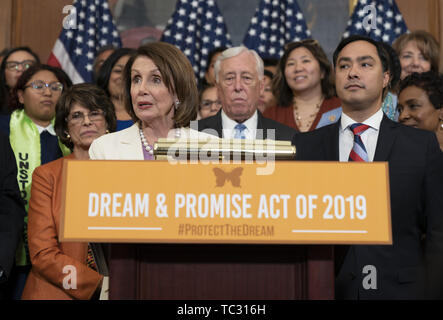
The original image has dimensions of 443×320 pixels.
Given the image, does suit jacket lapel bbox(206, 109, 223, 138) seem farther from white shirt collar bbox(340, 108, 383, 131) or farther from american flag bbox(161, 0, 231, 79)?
american flag bbox(161, 0, 231, 79)

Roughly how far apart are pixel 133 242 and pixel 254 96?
2.25m

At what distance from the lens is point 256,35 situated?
5.70 meters

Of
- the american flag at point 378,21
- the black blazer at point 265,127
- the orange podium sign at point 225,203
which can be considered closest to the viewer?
the orange podium sign at point 225,203

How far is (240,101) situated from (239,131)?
0.18m

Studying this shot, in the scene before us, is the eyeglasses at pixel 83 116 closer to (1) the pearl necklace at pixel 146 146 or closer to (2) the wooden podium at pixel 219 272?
(1) the pearl necklace at pixel 146 146

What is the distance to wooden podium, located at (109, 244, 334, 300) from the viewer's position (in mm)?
1475

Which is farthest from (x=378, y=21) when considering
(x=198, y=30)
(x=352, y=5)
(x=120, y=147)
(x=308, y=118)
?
(x=120, y=147)

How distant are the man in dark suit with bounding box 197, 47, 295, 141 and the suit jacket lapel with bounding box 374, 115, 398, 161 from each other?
0.91m

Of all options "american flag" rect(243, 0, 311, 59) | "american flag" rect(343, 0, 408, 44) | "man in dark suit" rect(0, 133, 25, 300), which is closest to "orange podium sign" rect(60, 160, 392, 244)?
"man in dark suit" rect(0, 133, 25, 300)

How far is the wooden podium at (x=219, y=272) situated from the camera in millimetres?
1475

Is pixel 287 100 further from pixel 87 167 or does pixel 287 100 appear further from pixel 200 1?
pixel 87 167

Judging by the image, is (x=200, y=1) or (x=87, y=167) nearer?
(x=87, y=167)

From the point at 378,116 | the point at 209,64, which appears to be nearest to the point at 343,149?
the point at 378,116

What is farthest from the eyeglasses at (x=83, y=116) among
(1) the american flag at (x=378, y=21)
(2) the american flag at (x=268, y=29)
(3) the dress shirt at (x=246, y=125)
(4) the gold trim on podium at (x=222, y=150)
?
(1) the american flag at (x=378, y=21)
